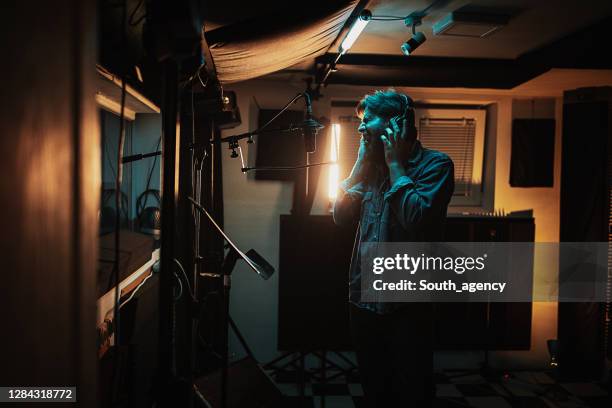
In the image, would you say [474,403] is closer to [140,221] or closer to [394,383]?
[394,383]

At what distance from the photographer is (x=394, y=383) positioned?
2.27m

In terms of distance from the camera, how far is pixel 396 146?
2.25 metres

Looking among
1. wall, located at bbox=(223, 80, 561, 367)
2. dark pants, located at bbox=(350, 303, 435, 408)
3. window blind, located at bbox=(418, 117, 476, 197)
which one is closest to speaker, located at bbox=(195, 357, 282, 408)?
dark pants, located at bbox=(350, 303, 435, 408)

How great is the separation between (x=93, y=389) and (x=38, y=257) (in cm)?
27

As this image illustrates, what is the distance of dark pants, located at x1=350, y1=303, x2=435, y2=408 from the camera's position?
80.9 inches

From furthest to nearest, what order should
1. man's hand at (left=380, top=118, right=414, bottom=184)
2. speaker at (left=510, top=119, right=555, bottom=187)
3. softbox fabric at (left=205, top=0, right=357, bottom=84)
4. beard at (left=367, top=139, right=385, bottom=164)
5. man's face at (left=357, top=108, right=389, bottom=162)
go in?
speaker at (left=510, top=119, right=555, bottom=187)
beard at (left=367, top=139, right=385, bottom=164)
man's face at (left=357, top=108, right=389, bottom=162)
man's hand at (left=380, top=118, right=414, bottom=184)
softbox fabric at (left=205, top=0, right=357, bottom=84)

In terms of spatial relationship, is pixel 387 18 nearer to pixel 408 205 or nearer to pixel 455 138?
pixel 408 205

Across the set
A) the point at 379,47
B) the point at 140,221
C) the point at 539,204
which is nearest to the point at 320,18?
the point at 379,47

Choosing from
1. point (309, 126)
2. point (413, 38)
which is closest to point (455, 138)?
point (413, 38)

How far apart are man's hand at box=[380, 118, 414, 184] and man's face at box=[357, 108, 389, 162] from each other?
5cm

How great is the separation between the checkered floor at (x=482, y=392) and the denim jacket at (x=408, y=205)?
63.7 inches

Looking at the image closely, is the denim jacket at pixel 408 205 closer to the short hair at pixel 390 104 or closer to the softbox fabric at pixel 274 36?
the short hair at pixel 390 104

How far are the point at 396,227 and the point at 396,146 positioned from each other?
397mm

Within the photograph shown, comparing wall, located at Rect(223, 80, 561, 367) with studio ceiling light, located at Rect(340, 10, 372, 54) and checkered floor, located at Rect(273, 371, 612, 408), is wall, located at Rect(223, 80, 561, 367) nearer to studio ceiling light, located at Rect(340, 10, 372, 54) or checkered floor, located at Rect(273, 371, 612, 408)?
checkered floor, located at Rect(273, 371, 612, 408)
